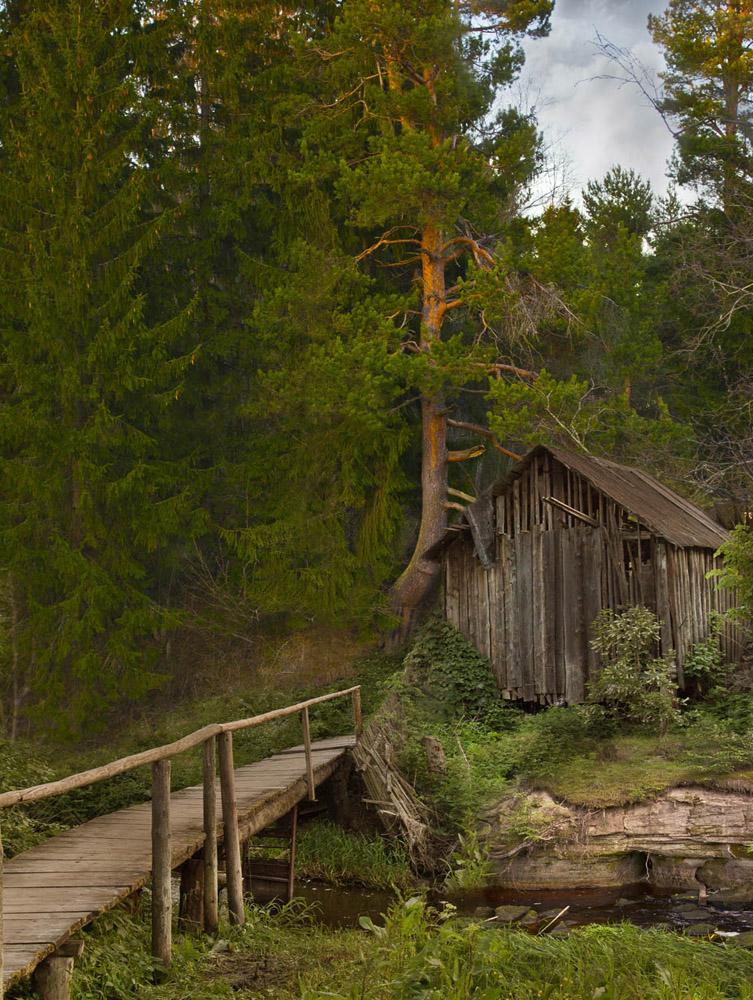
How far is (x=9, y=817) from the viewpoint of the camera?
297 inches

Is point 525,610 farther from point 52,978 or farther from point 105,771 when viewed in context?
point 52,978

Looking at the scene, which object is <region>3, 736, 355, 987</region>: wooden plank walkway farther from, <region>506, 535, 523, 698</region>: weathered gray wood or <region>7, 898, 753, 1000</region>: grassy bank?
<region>506, 535, 523, 698</region>: weathered gray wood

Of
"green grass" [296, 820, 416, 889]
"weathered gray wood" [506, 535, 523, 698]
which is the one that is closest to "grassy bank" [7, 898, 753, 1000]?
"green grass" [296, 820, 416, 889]

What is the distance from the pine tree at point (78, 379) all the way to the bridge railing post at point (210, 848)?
13649 millimetres

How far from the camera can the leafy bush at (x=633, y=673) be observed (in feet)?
46.5

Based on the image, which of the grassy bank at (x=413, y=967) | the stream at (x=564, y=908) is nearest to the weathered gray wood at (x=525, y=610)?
the stream at (x=564, y=908)

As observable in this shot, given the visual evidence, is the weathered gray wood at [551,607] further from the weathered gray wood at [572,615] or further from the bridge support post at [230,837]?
the bridge support post at [230,837]

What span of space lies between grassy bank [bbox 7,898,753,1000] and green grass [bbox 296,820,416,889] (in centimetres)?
447

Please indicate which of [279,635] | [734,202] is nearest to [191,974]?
[279,635]

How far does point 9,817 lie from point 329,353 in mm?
14501

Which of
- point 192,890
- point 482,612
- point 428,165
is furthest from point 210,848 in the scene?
point 428,165

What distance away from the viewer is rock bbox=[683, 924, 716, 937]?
8.84 metres

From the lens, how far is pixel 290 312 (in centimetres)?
2123

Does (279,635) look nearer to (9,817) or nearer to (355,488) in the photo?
(355,488)
